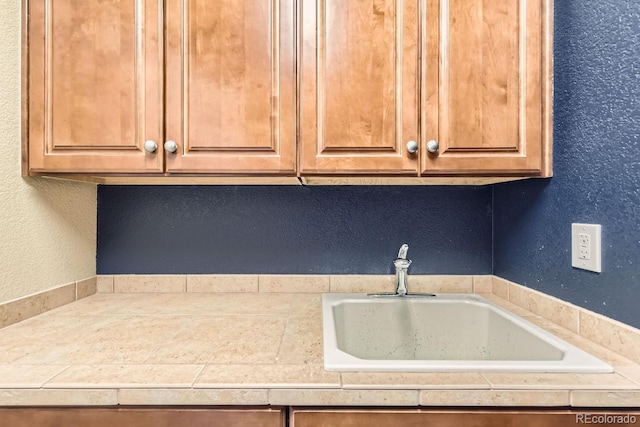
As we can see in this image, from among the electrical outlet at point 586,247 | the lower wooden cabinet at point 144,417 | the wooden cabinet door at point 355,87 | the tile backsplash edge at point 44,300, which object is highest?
the wooden cabinet door at point 355,87

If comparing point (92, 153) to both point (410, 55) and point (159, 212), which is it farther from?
point (410, 55)

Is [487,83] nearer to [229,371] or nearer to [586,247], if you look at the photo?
[586,247]

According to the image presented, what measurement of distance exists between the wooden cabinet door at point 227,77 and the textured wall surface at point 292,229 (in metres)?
0.38

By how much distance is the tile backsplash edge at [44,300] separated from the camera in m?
1.01

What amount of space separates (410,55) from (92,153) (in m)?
0.99

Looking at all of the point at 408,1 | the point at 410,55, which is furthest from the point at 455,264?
the point at 408,1

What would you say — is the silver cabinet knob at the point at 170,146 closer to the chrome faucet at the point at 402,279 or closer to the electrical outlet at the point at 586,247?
the chrome faucet at the point at 402,279

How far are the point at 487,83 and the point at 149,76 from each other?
39.4 inches

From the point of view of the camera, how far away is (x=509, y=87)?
1.05 m

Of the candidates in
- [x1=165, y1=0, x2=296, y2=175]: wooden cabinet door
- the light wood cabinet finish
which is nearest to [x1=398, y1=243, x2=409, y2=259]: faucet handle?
the light wood cabinet finish

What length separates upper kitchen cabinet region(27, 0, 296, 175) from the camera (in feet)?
3.46

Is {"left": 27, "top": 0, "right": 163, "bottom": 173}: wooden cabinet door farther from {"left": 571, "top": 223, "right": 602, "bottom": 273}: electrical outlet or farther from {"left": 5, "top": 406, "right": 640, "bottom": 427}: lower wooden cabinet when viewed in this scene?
{"left": 571, "top": 223, "right": 602, "bottom": 273}: electrical outlet

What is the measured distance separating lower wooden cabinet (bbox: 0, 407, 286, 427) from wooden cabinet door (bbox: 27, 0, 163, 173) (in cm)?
65

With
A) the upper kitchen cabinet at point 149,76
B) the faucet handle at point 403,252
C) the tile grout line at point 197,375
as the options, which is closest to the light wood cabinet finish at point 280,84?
the upper kitchen cabinet at point 149,76
